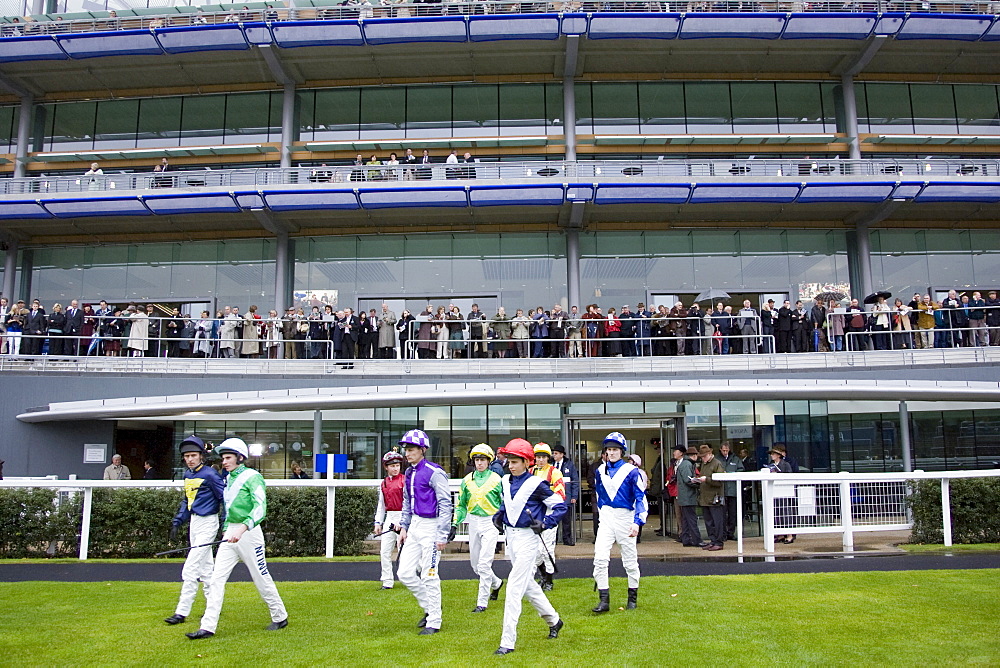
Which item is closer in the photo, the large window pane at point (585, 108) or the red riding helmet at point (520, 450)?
the red riding helmet at point (520, 450)

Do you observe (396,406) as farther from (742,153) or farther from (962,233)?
(962,233)

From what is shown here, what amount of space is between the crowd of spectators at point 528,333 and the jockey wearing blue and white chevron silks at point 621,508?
1170 centimetres

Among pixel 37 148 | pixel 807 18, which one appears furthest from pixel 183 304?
pixel 807 18

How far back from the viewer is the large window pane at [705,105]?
94.6 feet

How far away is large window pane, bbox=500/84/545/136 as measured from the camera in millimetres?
28812

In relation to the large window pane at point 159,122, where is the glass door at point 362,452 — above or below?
below

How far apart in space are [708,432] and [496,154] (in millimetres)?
13636

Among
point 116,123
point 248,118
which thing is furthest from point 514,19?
point 116,123

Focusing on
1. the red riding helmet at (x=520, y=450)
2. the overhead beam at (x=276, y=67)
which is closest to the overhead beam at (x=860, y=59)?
the overhead beam at (x=276, y=67)

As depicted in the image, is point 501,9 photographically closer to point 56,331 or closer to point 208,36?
point 208,36

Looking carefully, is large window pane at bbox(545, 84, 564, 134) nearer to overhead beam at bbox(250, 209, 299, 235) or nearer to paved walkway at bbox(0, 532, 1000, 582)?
overhead beam at bbox(250, 209, 299, 235)

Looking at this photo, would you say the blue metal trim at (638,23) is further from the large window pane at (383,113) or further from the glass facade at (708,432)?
the glass facade at (708,432)

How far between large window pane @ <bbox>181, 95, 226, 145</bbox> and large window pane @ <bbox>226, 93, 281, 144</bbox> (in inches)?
11.2

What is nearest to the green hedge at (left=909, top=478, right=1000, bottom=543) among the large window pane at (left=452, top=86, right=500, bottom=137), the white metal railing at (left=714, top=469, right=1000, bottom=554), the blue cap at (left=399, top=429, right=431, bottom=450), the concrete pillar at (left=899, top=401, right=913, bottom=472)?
the white metal railing at (left=714, top=469, right=1000, bottom=554)
